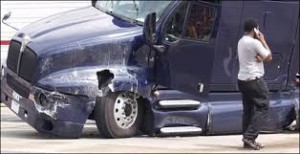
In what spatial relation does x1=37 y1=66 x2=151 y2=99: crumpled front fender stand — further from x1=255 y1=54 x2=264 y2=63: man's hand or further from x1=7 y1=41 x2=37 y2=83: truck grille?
x1=255 y1=54 x2=264 y2=63: man's hand

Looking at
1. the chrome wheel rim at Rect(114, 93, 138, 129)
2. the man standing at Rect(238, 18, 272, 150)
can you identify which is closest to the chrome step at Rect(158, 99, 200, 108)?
the chrome wheel rim at Rect(114, 93, 138, 129)

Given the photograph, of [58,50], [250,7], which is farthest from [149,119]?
[250,7]

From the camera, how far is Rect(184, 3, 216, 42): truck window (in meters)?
9.87

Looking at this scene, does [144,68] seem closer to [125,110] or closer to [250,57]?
[125,110]

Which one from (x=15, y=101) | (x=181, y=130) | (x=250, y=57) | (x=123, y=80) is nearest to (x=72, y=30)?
(x=123, y=80)

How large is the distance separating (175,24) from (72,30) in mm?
1484

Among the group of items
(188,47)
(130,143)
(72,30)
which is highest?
(72,30)

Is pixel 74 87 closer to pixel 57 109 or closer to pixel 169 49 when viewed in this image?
pixel 57 109

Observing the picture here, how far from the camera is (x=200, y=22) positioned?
996cm

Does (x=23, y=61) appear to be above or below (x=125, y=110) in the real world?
above

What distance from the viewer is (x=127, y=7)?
1006 cm

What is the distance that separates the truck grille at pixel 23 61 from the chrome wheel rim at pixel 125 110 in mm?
1237

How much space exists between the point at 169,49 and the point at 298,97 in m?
2.49

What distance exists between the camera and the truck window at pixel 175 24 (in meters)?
9.72
